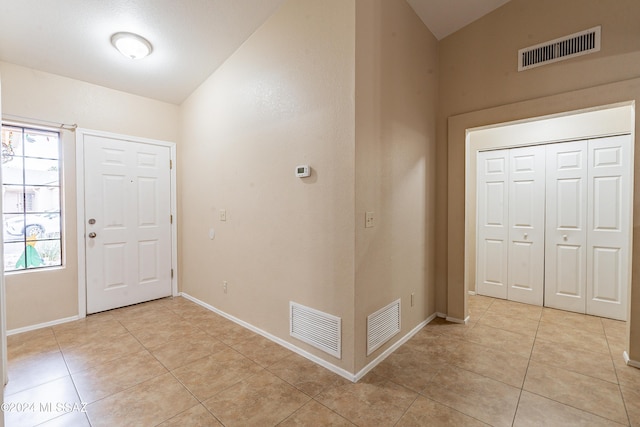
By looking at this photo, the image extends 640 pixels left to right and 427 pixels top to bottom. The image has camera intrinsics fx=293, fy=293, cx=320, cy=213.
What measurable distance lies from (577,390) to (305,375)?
190 centimetres

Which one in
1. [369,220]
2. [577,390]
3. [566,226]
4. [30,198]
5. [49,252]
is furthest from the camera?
[566,226]

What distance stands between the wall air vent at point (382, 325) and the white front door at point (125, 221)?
3.07 m

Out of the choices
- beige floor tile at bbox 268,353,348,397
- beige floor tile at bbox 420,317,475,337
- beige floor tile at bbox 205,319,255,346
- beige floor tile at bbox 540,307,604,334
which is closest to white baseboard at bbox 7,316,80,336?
beige floor tile at bbox 205,319,255,346

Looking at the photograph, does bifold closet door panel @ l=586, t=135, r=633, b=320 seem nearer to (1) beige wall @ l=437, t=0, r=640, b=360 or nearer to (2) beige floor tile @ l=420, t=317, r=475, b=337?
(1) beige wall @ l=437, t=0, r=640, b=360

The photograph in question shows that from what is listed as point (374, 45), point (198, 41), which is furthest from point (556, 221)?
point (198, 41)

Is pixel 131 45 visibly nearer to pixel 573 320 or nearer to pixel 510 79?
pixel 510 79

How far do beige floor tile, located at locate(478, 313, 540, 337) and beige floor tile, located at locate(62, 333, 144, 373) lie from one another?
3533mm

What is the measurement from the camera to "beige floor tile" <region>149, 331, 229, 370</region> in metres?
2.46

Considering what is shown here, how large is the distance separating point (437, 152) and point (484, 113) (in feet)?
1.93

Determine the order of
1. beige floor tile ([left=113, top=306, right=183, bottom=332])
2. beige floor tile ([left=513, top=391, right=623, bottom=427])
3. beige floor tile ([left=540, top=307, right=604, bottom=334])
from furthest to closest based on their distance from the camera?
beige floor tile ([left=113, top=306, right=183, bottom=332])
beige floor tile ([left=540, top=307, right=604, bottom=334])
beige floor tile ([left=513, top=391, right=623, bottom=427])

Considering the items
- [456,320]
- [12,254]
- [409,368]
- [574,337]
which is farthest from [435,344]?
[12,254]

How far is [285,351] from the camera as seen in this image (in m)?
2.59

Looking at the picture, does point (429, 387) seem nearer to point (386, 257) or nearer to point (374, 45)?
point (386, 257)

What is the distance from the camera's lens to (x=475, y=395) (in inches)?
78.0
